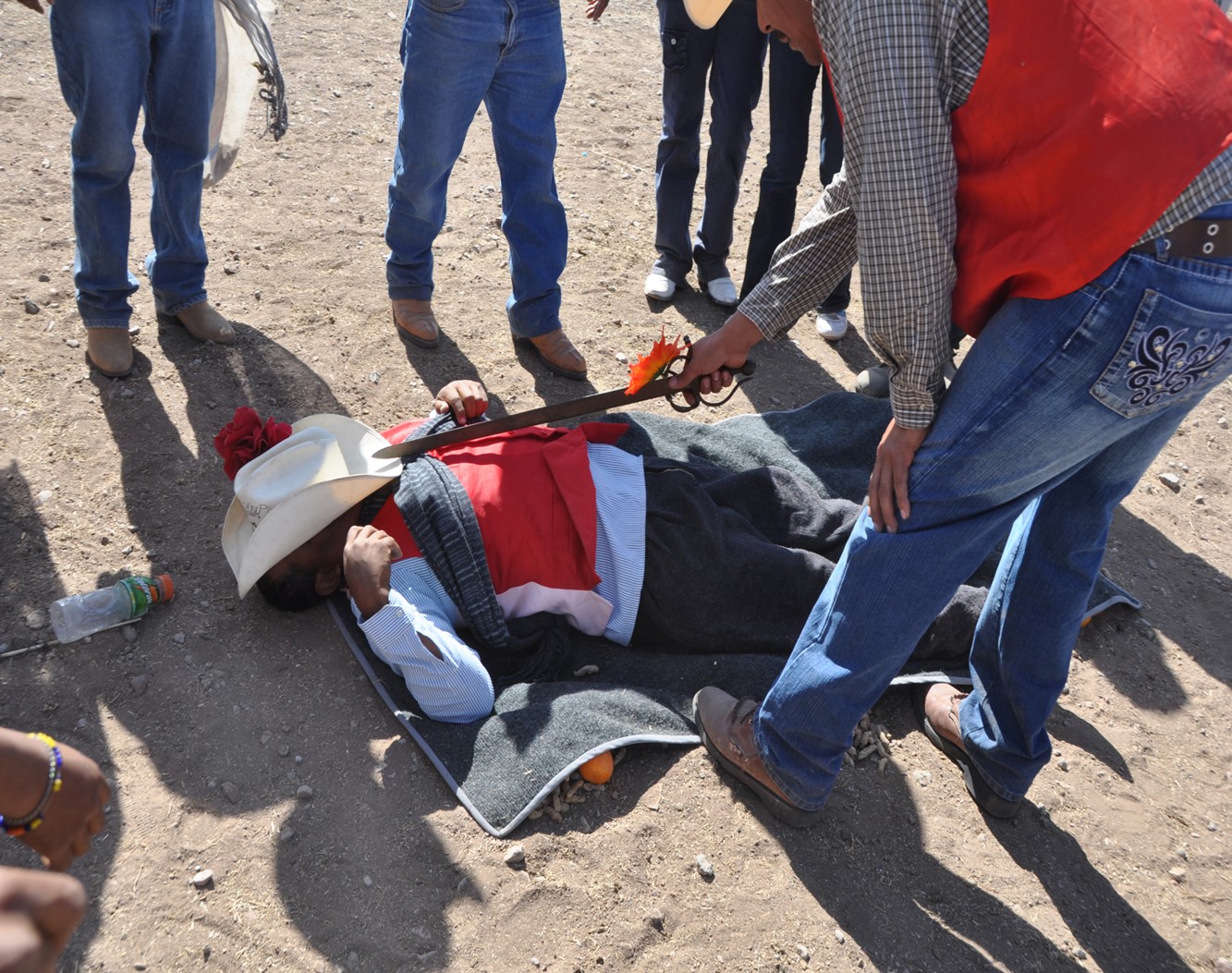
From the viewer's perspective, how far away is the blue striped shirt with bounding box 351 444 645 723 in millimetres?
2453

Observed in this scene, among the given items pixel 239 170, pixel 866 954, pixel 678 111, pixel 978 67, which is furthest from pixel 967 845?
pixel 239 170

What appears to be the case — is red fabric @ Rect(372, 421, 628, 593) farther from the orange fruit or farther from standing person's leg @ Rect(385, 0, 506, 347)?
standing person's leg @ Rect(385, 0, 506, 347)

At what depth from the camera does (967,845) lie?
96.3 inches

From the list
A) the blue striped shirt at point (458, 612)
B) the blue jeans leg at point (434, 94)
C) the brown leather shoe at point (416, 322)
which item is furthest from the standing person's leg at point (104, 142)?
the blue striped shirt at point (458, 612)

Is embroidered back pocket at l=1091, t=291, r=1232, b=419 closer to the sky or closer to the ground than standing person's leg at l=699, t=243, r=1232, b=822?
closer to the sky

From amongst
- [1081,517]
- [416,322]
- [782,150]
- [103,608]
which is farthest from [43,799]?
[782,150]

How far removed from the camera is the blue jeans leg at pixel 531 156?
11.3 ft

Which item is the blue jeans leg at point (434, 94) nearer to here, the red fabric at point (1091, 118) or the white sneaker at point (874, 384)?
the white sneaker at point (874, 384)

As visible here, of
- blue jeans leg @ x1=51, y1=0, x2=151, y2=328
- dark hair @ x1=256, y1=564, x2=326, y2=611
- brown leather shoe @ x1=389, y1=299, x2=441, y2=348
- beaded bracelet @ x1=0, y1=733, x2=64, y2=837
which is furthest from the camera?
brown leather shoe @ x1=389, y1=299, x2=441, y2=348

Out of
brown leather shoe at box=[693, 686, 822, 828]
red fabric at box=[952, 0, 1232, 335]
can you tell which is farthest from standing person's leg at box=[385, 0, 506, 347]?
red fabric at box=[952, 0, 1232, 335]

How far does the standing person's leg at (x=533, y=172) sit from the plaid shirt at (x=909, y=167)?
2.01 metres

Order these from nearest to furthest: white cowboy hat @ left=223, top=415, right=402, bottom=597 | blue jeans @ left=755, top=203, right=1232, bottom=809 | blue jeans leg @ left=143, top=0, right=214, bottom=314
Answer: blue jeans @ left=755, top=203, right=1232, bottom=809, white cowboy hat @ left=223, top=415, right=402, bottom=597, blue jeans leg @ left=143, top=0, right=214, bottom=314

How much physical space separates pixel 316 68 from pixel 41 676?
14.5 feet

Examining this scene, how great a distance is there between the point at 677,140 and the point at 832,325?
109 centimetres
